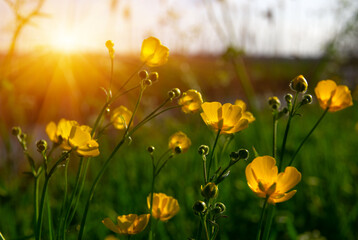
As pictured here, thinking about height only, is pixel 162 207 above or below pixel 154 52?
below

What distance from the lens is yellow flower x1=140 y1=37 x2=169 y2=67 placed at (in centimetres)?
64

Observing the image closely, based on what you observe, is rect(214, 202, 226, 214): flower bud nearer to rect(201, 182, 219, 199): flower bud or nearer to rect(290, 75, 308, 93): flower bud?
rect(201, 182, 219, 199): flower bud

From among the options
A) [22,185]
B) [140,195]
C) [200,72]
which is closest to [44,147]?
[140,195]

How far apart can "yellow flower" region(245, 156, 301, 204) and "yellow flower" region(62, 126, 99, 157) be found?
0.73 feet

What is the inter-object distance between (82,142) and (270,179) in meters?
0.28

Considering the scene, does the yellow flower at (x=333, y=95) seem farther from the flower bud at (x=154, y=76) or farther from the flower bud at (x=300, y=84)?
the flower bud at (x=154, y=76)

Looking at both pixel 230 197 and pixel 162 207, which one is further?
pixel 230 197

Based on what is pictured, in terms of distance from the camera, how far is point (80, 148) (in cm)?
55

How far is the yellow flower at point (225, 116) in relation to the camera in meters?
0.60

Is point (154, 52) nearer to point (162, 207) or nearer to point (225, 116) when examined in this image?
point (225, 116)

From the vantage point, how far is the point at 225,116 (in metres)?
0.61

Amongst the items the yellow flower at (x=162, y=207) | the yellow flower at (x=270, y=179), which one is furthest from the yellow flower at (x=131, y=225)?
the yellow flower at (x=270, y=179)

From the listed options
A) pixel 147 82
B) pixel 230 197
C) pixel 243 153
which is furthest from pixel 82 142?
pixel 230 197

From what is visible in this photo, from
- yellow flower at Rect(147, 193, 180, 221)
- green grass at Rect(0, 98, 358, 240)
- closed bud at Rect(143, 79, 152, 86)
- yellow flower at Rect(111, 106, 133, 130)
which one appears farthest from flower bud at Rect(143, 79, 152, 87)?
green grass at Rect(0, 98, 358, 240)
